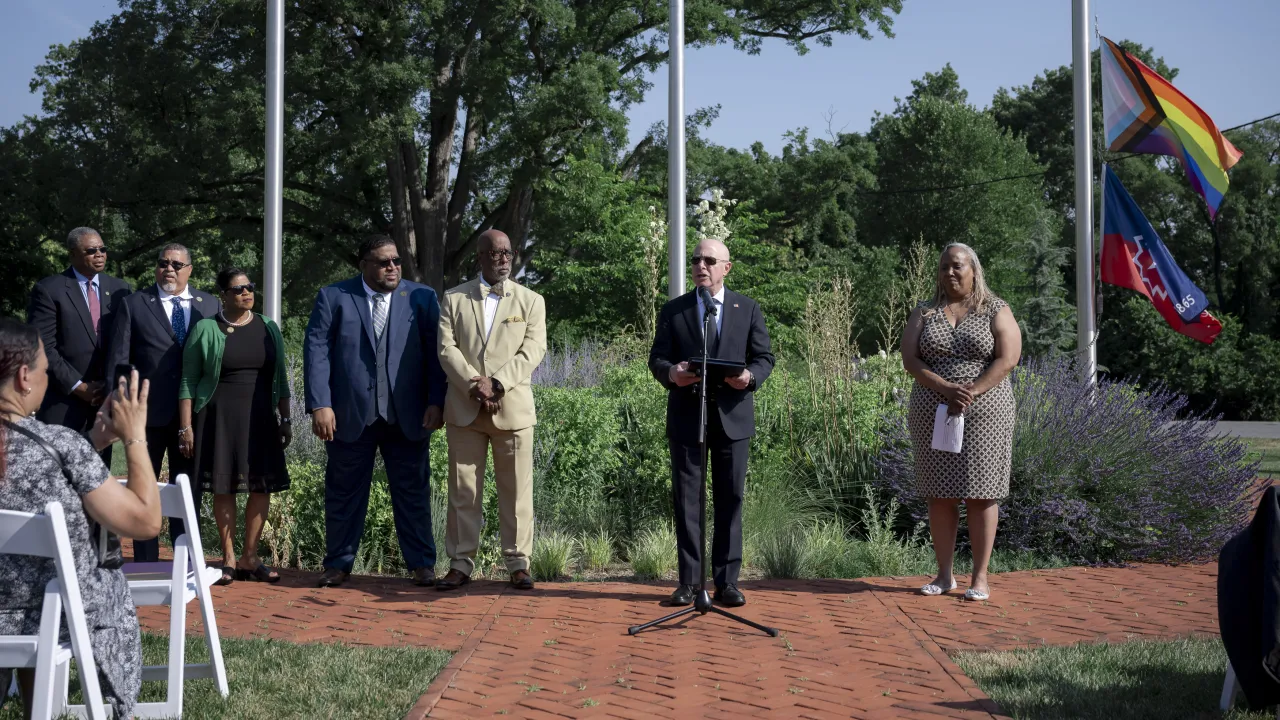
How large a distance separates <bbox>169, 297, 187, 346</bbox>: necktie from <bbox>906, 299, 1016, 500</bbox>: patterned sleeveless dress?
14.7ft

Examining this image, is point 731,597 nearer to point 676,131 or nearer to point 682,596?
point 682,596

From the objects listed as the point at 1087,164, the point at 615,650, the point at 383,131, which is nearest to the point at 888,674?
the point at 615,650

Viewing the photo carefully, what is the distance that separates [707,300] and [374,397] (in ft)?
7.25

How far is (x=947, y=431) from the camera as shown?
6.76 meters

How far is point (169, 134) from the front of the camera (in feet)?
81.5

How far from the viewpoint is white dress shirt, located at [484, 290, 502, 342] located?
7160 millimetres

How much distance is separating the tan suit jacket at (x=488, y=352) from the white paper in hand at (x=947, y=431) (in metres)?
2.37

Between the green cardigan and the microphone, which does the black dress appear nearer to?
the green cardigan

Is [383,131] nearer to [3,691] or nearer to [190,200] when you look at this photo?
[190,200]

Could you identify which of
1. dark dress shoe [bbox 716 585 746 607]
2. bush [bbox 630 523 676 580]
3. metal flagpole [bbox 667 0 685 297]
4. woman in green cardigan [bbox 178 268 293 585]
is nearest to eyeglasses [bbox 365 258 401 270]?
woman in green cardigan [bbox 178 268 293 585]

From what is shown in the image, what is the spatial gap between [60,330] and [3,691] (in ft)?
12.1

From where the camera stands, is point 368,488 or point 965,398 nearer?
point 965,398

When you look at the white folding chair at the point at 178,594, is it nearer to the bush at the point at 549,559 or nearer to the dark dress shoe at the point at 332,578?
the dark dress shoe at the point at 332,578

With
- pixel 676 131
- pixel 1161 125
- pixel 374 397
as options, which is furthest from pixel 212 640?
pixel 1161 125
